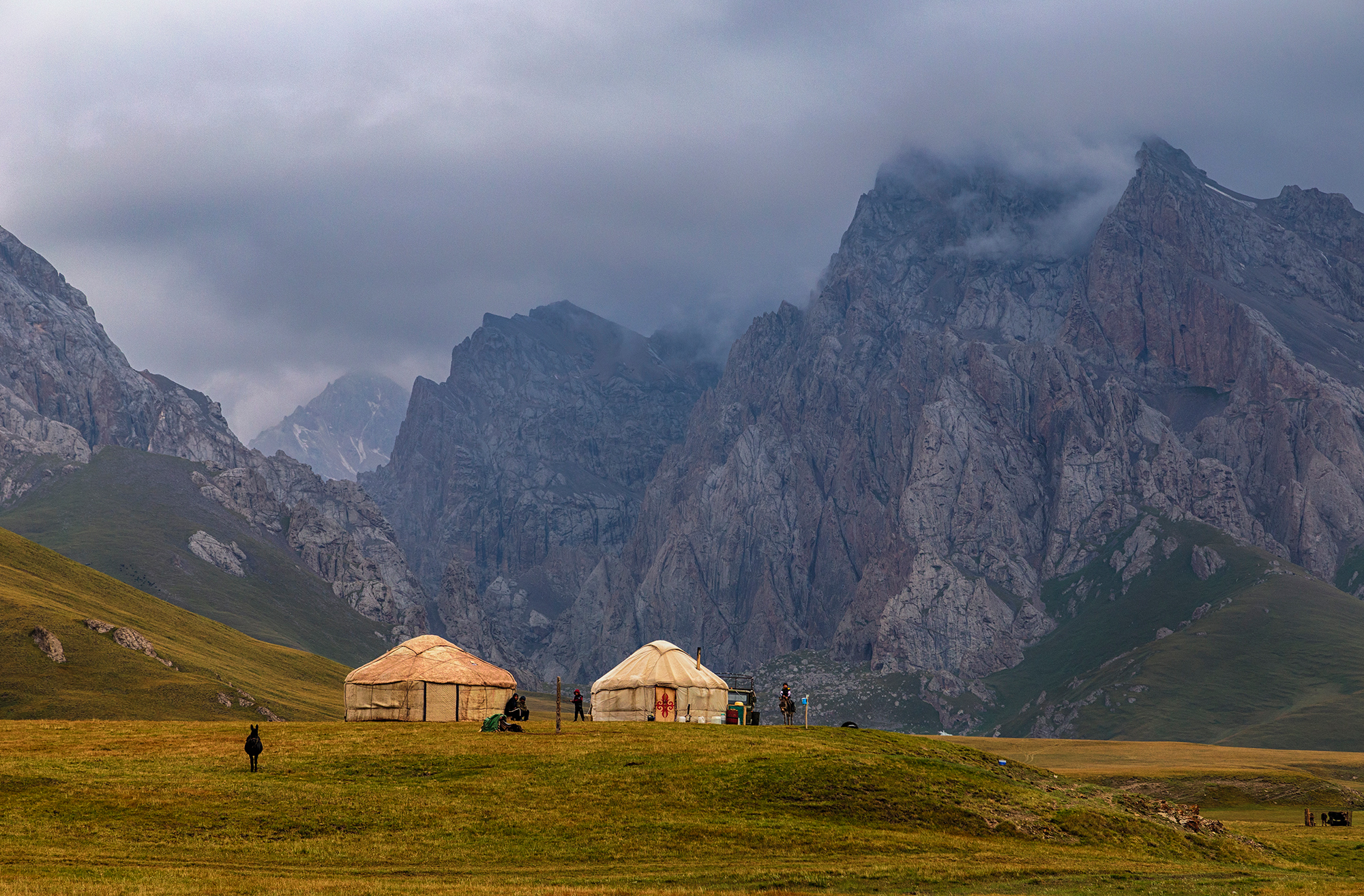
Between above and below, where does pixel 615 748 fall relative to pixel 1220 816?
above

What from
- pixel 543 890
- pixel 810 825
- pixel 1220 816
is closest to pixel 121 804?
pixel 543 890

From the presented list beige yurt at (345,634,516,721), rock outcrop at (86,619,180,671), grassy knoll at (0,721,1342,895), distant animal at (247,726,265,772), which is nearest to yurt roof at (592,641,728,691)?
beige yurt at (345,634,516,721)

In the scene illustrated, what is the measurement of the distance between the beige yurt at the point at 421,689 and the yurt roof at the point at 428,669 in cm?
5

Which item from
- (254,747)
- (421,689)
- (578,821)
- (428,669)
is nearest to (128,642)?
(428,669)

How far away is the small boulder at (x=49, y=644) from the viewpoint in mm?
179125

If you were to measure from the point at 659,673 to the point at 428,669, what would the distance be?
701 inches

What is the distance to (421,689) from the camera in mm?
93000

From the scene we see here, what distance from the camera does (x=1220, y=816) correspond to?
10400 centimetres

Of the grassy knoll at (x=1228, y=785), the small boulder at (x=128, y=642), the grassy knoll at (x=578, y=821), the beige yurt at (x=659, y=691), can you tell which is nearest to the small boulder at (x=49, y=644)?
the small boulder at (x=128, y=642)

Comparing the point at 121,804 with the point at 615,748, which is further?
the point at 615,748

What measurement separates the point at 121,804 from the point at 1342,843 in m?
67.2

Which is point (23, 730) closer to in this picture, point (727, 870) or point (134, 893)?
point (134, 893)

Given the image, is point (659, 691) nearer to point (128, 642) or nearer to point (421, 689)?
point (421, 689)

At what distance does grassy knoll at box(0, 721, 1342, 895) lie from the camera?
4719 centimetres
